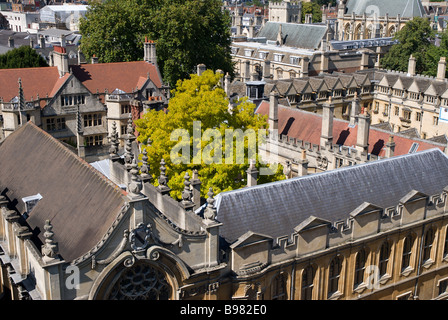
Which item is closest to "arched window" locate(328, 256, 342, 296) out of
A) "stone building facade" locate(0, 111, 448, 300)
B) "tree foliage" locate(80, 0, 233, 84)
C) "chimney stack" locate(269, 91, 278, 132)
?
"stone building facade" locate(0, 111, 448, 300)

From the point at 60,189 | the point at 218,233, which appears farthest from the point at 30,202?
the point at 218,233

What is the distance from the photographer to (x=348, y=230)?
20594mm

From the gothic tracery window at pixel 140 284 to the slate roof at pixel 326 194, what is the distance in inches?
138

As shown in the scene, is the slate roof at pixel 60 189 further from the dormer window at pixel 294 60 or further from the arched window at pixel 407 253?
the dormer window at pixel 294 60

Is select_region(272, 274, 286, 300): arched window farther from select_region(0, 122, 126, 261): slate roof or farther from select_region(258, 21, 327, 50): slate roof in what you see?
select_region(258, 21, 327, 50): slate roof

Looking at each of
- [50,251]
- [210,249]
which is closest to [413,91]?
[210,249]

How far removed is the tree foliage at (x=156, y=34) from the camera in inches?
1989

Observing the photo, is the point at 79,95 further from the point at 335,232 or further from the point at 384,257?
the point at 384,257

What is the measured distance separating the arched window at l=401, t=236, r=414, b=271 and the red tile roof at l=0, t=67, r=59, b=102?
30550mm

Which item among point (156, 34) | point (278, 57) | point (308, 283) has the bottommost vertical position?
point (308, 283)

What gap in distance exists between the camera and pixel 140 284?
626 inches

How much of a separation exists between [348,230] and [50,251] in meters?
11.6

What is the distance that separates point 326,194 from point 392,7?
292ft

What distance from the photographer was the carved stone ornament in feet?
50.1
